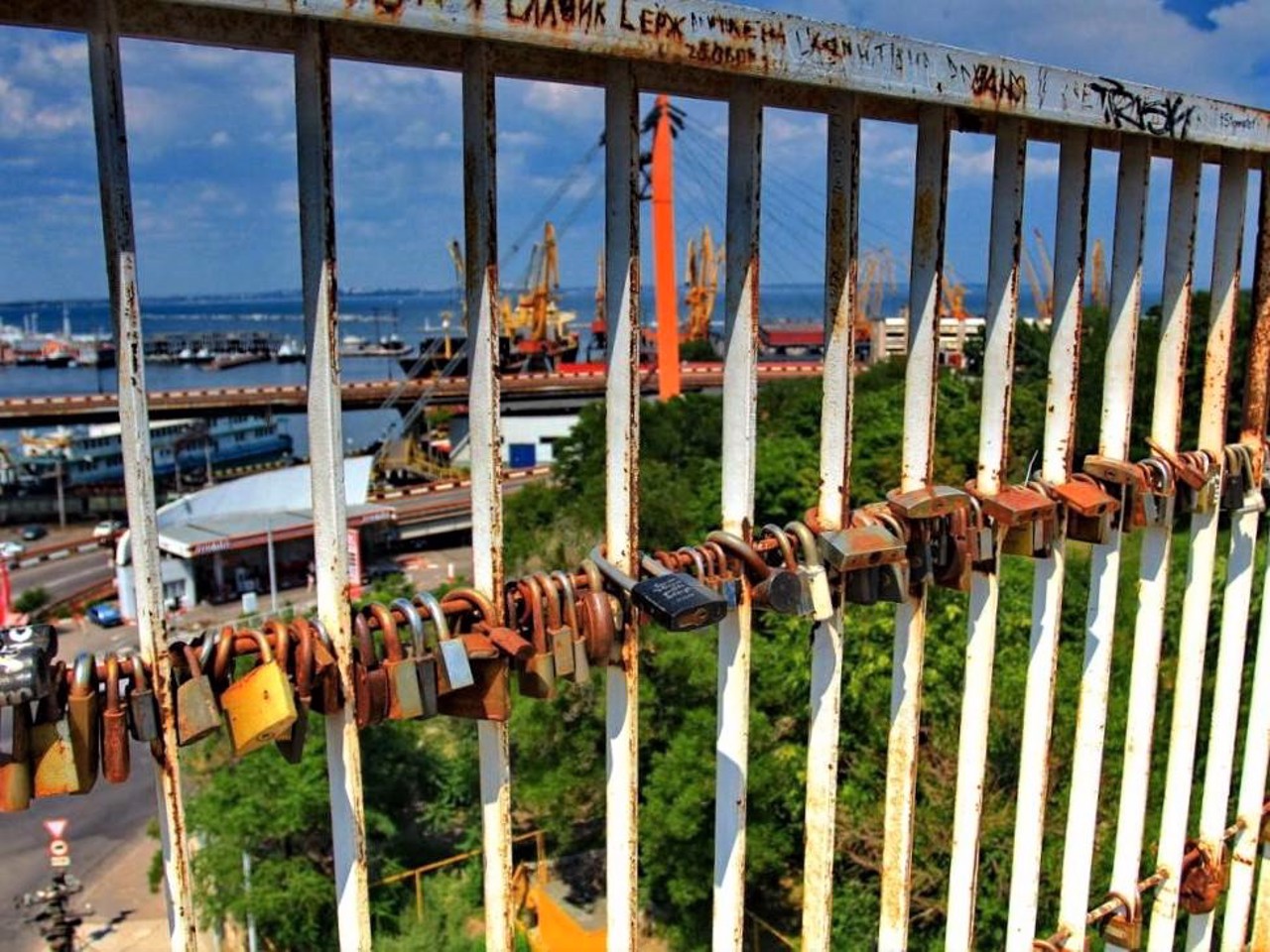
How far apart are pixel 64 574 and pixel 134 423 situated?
37636mm

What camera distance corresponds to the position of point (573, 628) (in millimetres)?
2797

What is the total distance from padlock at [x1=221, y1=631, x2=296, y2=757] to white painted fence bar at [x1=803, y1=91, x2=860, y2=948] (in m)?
1.65

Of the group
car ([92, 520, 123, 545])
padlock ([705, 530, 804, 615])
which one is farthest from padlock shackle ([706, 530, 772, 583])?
car ([92, 520, 123, 545])

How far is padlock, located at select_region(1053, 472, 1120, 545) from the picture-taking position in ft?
12.8

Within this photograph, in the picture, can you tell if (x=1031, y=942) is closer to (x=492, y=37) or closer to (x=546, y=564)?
(x=492, y=37)

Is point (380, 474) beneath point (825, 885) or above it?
beneath

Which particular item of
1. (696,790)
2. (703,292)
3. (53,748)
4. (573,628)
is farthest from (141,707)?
(703,292)

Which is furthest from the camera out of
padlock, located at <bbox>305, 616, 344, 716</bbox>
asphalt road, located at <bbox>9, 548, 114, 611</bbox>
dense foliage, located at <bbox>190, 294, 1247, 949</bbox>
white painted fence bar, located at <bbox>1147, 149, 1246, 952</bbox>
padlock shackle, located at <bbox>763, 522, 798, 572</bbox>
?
asphalt road, located at <bbox>9, 548, 114, 611</bbox>

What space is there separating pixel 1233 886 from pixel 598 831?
33.2 ft

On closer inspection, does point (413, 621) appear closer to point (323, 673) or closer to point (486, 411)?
point (323, 673)

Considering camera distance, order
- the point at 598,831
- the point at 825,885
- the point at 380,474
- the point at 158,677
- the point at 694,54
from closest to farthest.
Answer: the point at 158,677 < the point at 694,54 < the point at 825,885 < the point at 598,831 < the point at 380,474

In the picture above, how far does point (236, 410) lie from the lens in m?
45.7

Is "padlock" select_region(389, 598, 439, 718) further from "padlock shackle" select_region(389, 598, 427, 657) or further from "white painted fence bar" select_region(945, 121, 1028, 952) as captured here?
"white painted fence bar" select_region(945, 121, 1028, 952)

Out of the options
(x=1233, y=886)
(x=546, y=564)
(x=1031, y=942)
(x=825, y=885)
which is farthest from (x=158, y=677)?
(x=546, y=564)
